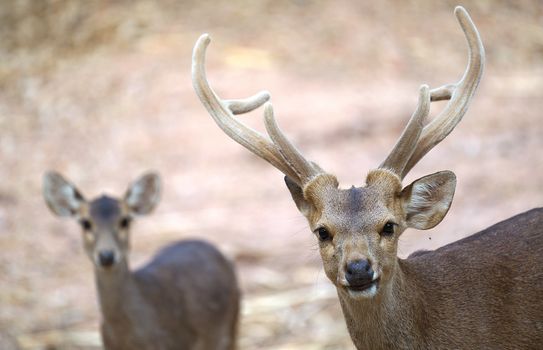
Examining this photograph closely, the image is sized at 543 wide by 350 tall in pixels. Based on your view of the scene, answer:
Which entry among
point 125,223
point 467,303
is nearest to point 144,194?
point 125,223

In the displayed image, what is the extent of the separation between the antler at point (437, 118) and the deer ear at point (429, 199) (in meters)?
0.12

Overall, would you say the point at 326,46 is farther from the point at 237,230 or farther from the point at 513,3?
the point at 237,230

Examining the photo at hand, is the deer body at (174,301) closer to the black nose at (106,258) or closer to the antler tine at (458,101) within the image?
the black nose at (106,258)

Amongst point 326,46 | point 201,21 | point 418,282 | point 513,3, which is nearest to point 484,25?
point 513,3

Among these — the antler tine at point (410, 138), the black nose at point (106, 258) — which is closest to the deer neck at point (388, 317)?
the antler tine at point (410, 138)

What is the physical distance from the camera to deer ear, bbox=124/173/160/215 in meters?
8.31

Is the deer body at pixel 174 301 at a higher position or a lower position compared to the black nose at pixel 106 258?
lower

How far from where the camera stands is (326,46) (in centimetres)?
1516

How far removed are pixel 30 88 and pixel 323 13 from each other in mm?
4780

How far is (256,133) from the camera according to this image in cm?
523

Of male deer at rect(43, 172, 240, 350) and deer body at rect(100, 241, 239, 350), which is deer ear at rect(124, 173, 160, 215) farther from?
deer body at rect(100, 241, 239, 350)

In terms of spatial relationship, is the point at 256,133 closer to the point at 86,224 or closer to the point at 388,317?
the point at 388,317

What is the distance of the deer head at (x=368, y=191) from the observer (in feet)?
15.4

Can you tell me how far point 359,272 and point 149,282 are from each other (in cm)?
386
